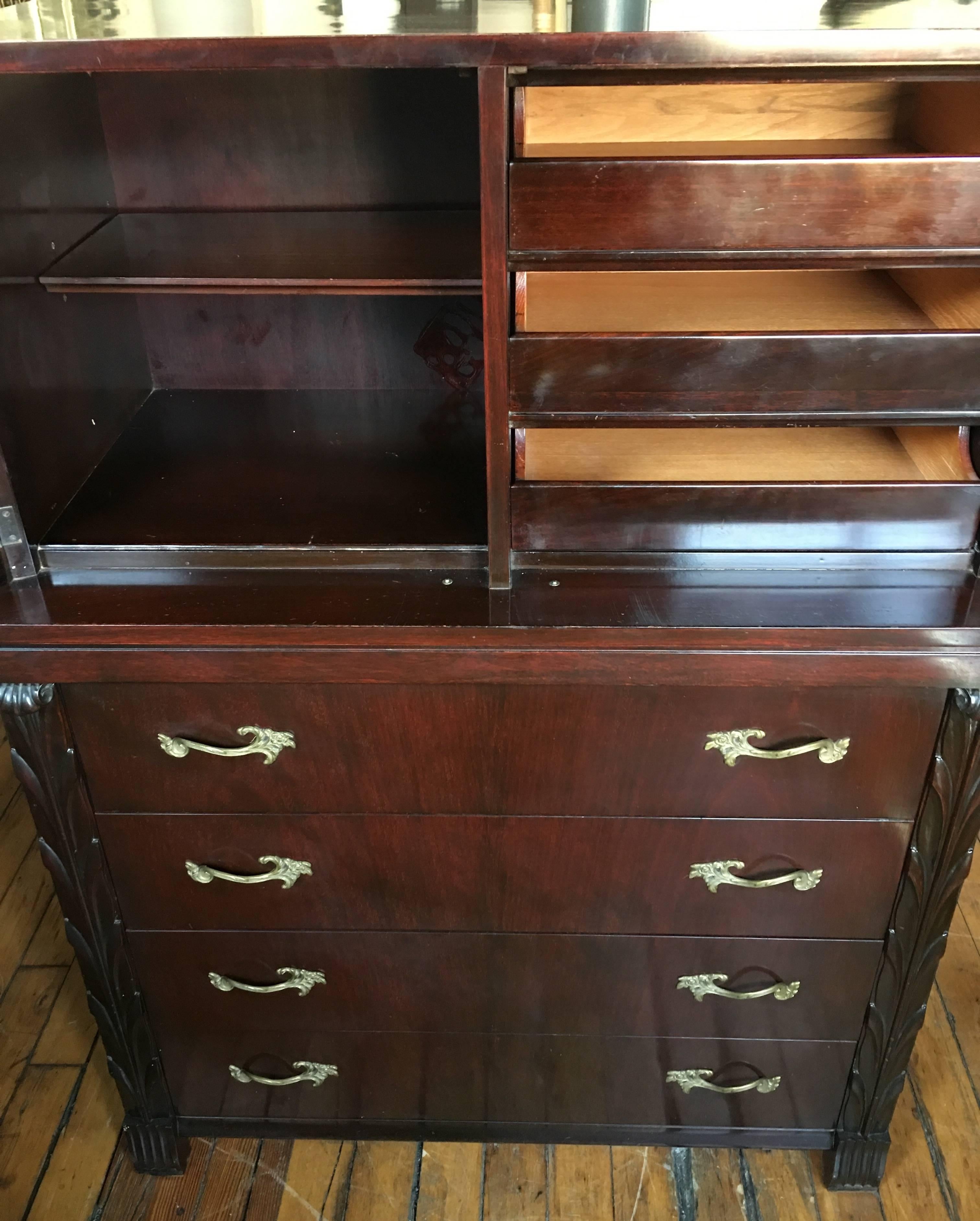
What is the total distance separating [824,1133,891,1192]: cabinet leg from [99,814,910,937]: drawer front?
1.24 ft

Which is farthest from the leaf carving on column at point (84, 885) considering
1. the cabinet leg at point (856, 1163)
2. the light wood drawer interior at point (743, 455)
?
the cabinet leg at point (856, 1163)

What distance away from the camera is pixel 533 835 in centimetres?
116

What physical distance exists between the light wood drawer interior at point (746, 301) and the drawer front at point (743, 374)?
0.7 inches

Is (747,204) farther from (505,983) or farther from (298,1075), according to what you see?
(298,1075)

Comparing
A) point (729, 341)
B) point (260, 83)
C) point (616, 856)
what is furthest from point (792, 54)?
point (616, 856)

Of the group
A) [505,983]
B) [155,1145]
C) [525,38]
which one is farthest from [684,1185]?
[525,38]

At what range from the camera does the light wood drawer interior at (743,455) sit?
1.06 m

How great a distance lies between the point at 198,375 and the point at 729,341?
2.56 feet

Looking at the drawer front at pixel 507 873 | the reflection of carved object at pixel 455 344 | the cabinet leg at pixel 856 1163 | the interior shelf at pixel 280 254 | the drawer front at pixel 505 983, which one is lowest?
the cabinet leg at pixel 856 1163

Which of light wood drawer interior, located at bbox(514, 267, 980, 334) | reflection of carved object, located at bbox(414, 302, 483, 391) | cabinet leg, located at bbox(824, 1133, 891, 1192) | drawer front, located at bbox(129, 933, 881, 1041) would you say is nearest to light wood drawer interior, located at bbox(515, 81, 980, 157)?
light wood drawer interior, located at bbox(514, 267, 980, 334)

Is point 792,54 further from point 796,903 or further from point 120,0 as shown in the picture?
point 796,903

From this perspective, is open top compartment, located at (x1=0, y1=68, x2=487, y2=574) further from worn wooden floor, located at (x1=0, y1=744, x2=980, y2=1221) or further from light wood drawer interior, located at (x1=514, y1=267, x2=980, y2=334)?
worn wooden floor, located at (x1=0, y1=744, x2=980, y2=1221)

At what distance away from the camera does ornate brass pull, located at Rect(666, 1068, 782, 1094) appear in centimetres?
136

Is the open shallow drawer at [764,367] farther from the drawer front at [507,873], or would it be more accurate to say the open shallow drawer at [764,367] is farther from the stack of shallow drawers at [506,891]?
the drawer front at [507,873]
